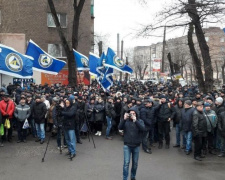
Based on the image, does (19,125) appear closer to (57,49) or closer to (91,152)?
(91,152)

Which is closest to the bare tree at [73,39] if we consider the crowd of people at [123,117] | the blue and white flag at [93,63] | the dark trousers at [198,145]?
the blue and white flag at [93,63]

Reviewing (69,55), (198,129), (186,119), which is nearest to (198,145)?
(198,129)

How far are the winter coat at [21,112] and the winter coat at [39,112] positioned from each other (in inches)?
9.7

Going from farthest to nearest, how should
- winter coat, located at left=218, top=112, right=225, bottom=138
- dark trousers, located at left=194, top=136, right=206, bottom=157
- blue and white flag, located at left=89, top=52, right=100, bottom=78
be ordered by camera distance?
blue and white flag, located at left=89, top=52, right=100, bottom=78
winter coat, located at left=218, top=112, right=225, bottom=138
dark trousers, located at left=194, top=136, right=206, bottom=157

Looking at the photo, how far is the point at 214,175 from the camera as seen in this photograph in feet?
23.3

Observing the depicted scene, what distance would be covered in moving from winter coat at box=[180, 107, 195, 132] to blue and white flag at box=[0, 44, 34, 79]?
571 cm

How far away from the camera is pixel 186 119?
896 cm

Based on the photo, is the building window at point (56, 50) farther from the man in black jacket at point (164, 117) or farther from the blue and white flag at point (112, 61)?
the man in black jacket at point (164, 117)

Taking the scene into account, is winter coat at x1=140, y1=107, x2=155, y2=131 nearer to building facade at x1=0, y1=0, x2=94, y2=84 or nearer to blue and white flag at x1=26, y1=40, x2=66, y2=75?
blue and white flag at x1=26, y1=40, x2=66, y2=75

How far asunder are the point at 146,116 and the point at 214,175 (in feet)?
9.69

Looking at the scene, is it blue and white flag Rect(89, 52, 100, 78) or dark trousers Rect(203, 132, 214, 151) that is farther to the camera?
blue and white flag Rect(89, 52, 100, 78)

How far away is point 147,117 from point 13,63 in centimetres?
502

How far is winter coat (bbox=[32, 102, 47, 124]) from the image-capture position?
9906mm

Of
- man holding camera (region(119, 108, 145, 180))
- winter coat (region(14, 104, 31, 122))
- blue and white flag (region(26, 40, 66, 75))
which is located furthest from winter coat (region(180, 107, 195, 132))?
blue and white flag (region(26, 40, 66, 75))
